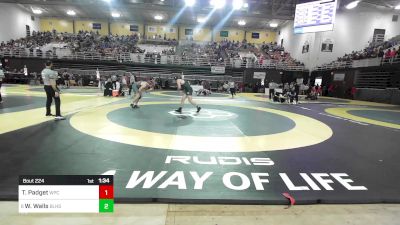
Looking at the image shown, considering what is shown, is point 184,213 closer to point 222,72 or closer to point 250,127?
point 250,127

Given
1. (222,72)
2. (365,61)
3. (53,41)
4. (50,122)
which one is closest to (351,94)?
(365,61)

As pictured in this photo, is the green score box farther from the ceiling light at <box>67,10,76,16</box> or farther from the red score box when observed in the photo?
the ceiling light at <box>67,10,76,16</box>

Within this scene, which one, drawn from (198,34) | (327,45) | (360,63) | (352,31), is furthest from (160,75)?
(352,31)

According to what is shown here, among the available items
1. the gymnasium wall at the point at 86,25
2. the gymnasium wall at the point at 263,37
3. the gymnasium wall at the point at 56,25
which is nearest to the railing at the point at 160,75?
the gymnasium wall at the point at 86,25

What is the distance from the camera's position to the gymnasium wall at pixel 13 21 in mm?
30188

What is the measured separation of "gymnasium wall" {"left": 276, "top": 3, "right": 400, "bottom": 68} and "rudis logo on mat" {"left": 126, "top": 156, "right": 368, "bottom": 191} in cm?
2895

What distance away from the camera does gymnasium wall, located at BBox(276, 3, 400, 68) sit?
2727 cm

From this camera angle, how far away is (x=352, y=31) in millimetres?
27828

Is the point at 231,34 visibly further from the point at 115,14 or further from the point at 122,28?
the point at 115,14

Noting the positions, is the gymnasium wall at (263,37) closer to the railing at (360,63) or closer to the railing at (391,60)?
the railing at (360,63)

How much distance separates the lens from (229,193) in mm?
2982

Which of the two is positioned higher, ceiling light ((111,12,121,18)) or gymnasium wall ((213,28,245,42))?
ceiling light ((111,12,121,18))

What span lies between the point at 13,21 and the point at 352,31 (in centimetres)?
4028

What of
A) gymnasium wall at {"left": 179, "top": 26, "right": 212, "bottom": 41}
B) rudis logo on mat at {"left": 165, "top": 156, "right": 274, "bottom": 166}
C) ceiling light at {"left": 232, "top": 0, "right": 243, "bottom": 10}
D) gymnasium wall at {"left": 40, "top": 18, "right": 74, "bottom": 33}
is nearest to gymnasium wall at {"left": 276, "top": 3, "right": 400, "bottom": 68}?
ceiling light at {"left": 232, "top": 0, "right": 243, "bottom": 10}
